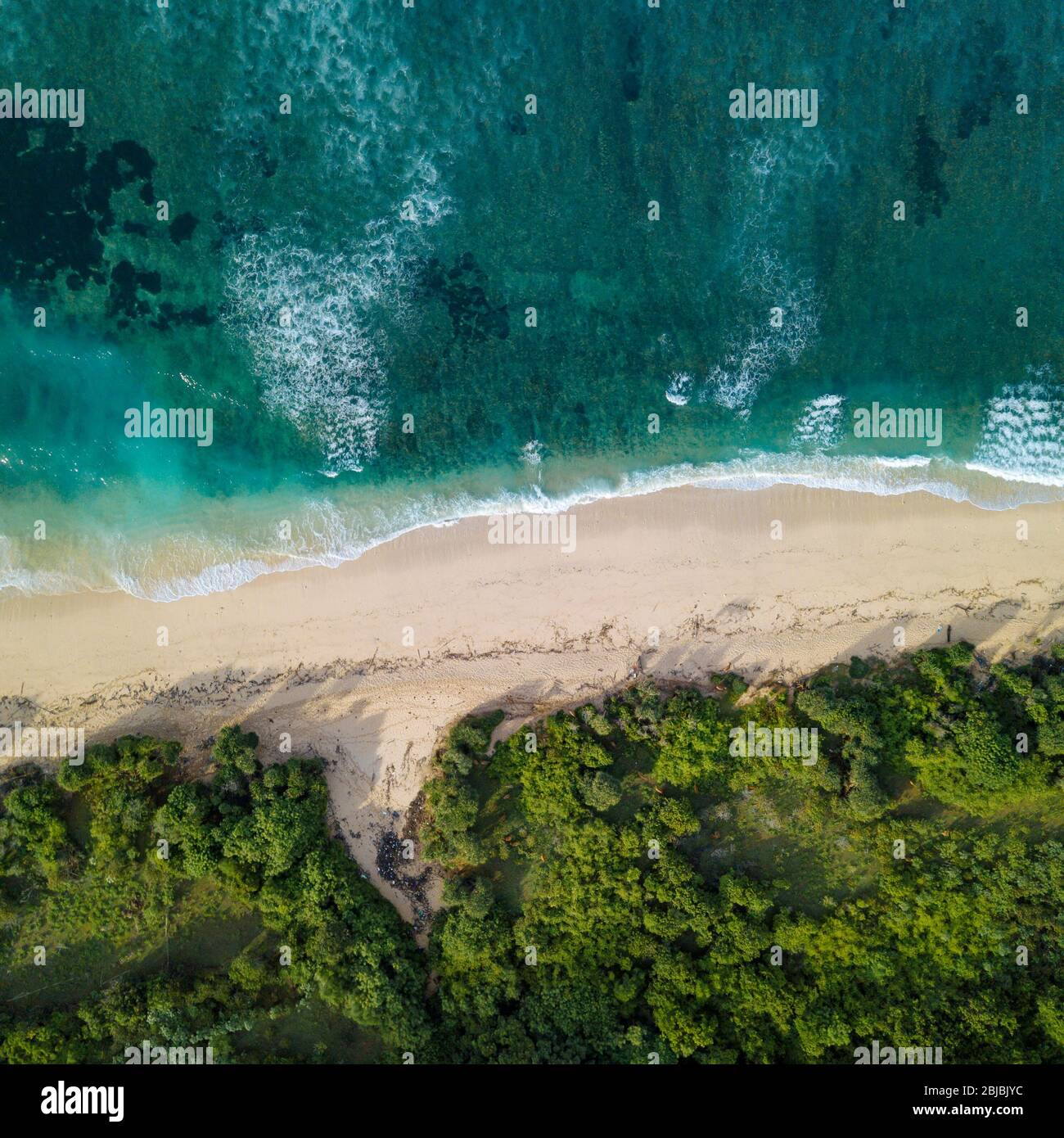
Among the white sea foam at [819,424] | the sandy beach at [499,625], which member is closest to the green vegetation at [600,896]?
the sandy beach at [499,625]

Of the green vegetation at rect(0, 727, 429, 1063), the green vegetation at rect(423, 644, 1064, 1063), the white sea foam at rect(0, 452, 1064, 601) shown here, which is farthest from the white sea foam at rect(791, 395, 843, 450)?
the green vegetation at rect(0, 727, 429, 1063)

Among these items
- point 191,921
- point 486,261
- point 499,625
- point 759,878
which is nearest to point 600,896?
point 759,878

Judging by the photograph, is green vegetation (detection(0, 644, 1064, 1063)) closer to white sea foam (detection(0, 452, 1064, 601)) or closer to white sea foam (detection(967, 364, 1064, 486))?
white sea foam (detection(0, 452, 1064, 601))

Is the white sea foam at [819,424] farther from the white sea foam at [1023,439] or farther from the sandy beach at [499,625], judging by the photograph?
the white sea foam at [1023,439]

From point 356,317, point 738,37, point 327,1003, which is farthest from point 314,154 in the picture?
point 327,1003
